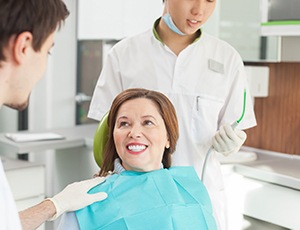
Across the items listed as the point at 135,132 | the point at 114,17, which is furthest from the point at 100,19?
the point at 135,132

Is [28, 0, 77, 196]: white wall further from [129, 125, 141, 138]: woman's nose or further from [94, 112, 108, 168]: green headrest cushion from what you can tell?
[129, 125, 141, 138]: woman's nose

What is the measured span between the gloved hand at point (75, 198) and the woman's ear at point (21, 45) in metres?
0.55

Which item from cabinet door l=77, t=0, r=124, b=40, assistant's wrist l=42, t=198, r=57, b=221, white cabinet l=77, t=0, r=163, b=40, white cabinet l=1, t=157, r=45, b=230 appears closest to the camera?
assistant's wrist l=42, t=198, r=57, b=221

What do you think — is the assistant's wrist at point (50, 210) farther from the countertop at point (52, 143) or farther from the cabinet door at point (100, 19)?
the cabinet door at point (100, 19)

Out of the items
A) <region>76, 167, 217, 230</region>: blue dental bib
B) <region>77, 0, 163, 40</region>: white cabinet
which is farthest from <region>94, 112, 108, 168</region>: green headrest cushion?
<region>77, 0, 163, 40</region>: white cabinet

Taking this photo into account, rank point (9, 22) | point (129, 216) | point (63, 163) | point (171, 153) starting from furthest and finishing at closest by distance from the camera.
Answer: point (63, 163) < point (171, 153) < point (129, 216) < point (9, 22)

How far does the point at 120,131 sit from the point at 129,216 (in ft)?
0.86

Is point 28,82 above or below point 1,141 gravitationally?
above

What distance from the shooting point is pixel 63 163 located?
11.3ft

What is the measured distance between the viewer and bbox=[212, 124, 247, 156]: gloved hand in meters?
1.85

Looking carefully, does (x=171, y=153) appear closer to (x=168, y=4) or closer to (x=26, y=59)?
(x=168, y=4)

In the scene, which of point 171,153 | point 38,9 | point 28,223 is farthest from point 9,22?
point 171,153

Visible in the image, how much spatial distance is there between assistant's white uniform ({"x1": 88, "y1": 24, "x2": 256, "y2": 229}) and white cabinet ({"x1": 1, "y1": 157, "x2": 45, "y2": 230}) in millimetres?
1045

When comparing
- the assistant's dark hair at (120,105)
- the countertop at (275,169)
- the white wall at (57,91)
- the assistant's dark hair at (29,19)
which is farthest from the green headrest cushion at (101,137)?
the white wall at (57,91)
